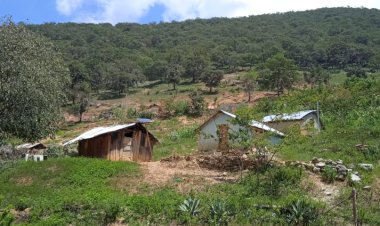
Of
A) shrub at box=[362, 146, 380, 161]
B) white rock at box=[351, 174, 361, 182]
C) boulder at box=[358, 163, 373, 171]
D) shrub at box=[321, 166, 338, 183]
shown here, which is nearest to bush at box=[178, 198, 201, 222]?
shrub at box=[321, 166, 338, 183]

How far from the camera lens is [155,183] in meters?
21.9

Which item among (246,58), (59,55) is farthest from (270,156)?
(246,58)

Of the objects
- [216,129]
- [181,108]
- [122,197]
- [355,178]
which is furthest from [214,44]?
[122,197]

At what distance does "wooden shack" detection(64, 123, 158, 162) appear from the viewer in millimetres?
28000

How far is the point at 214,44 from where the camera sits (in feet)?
440

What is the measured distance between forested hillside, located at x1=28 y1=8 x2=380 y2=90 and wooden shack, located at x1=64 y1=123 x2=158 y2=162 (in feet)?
193

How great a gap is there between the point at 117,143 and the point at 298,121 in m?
12.7

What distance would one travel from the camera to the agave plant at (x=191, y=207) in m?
17.8

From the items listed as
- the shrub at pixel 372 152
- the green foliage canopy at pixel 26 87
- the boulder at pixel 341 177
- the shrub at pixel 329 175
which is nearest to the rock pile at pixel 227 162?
the shrub at pixel 329 175

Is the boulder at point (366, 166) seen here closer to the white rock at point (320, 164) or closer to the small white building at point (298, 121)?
the white rock at point (320, 164)

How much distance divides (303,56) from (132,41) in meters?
56.6

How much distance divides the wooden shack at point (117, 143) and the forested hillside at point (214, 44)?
59.0 metres

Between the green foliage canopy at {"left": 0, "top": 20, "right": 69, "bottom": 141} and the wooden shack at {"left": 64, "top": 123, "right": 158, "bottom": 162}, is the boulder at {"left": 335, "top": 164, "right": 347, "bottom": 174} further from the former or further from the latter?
the green foliage canopy at {"left": 0, "top": 20, "right": 69, "bottom": 141}

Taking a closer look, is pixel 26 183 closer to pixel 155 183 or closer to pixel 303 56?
pixel 155 183
